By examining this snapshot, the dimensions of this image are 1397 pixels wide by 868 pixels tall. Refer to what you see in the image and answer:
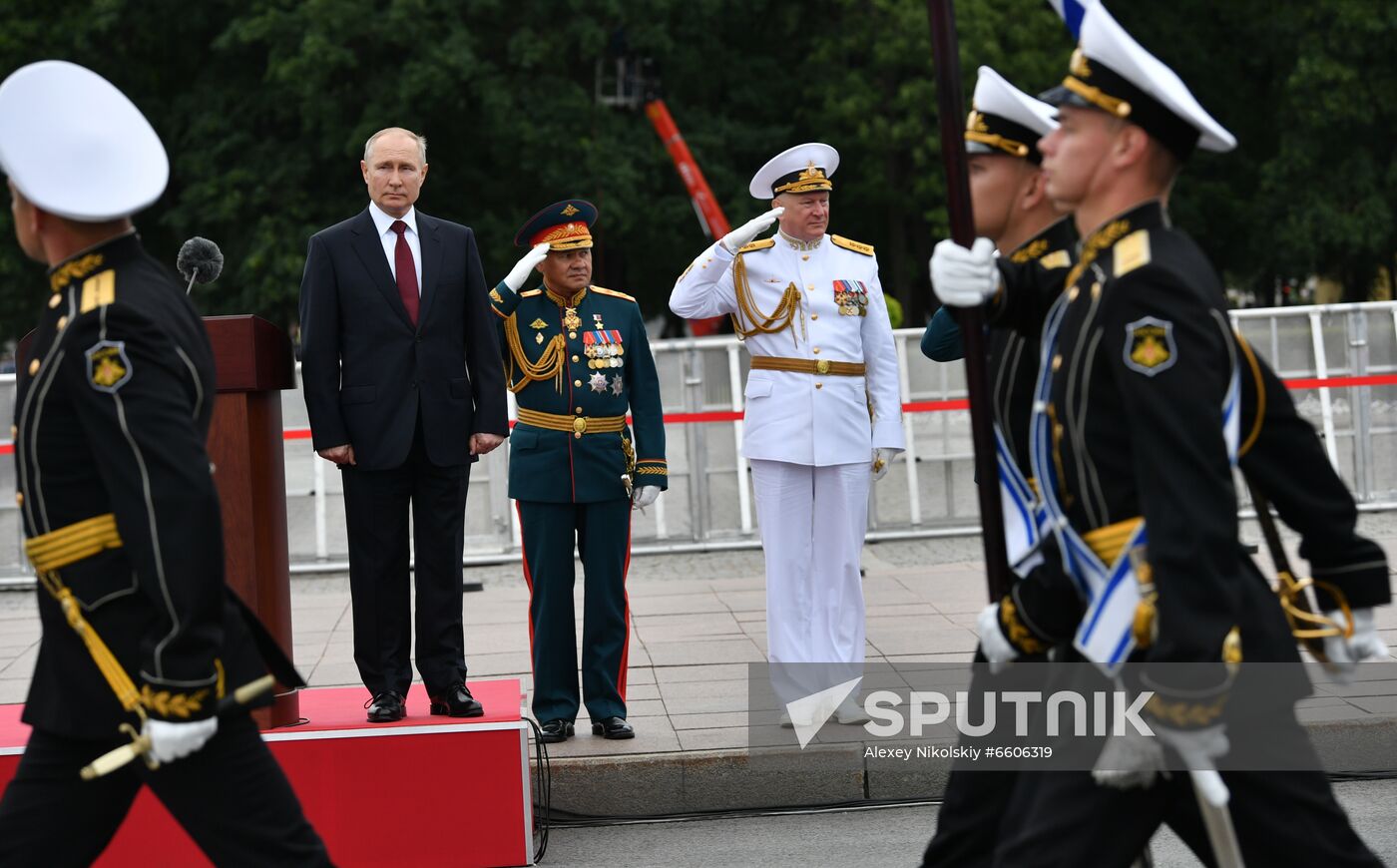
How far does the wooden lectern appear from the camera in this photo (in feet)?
19.5

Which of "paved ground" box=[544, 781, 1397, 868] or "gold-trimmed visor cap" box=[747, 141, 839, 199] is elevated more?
"gold-trimmed visor cap" box=[747, 141, 839, 199]

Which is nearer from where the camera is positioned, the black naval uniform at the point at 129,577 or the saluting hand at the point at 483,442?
the black naval uniform at the point at 129,577

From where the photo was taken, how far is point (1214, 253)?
36.4 m

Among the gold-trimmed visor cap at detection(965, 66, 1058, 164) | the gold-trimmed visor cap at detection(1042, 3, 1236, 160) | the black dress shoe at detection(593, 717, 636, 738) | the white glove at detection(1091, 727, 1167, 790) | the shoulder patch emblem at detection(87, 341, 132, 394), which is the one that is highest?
the gold-trimmed visor cap at detection(965, 66, 1058, 164)

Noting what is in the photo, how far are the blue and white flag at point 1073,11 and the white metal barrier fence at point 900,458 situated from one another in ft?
28.1

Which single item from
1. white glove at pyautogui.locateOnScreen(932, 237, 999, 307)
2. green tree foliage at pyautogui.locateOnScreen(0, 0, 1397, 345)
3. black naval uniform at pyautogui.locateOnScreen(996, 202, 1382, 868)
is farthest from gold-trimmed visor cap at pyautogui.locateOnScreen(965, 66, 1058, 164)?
green tree foliage at pyautogui.locateOnScreen(0, 0, 1397, 345)

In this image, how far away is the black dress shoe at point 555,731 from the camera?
6.94m

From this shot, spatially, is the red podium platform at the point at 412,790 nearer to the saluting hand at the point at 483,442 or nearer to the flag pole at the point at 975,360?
the saluting hand at the point at 483,442

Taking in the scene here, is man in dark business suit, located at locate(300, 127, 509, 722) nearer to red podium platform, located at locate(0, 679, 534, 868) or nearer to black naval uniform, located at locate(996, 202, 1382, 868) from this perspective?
red podium platform, located at locate(0, 679, 534, 868)

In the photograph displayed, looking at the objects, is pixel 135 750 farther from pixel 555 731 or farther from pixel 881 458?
pixel 881 458

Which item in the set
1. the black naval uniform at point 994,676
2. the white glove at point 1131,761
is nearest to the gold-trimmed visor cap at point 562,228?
the black naval uniform at point 994,676

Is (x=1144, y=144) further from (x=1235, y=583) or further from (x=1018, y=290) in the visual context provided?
(x=1235, y=583)

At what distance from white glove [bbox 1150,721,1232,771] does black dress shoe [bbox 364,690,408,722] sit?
339 centimetres

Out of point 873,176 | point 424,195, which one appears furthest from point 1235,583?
point 873,176
